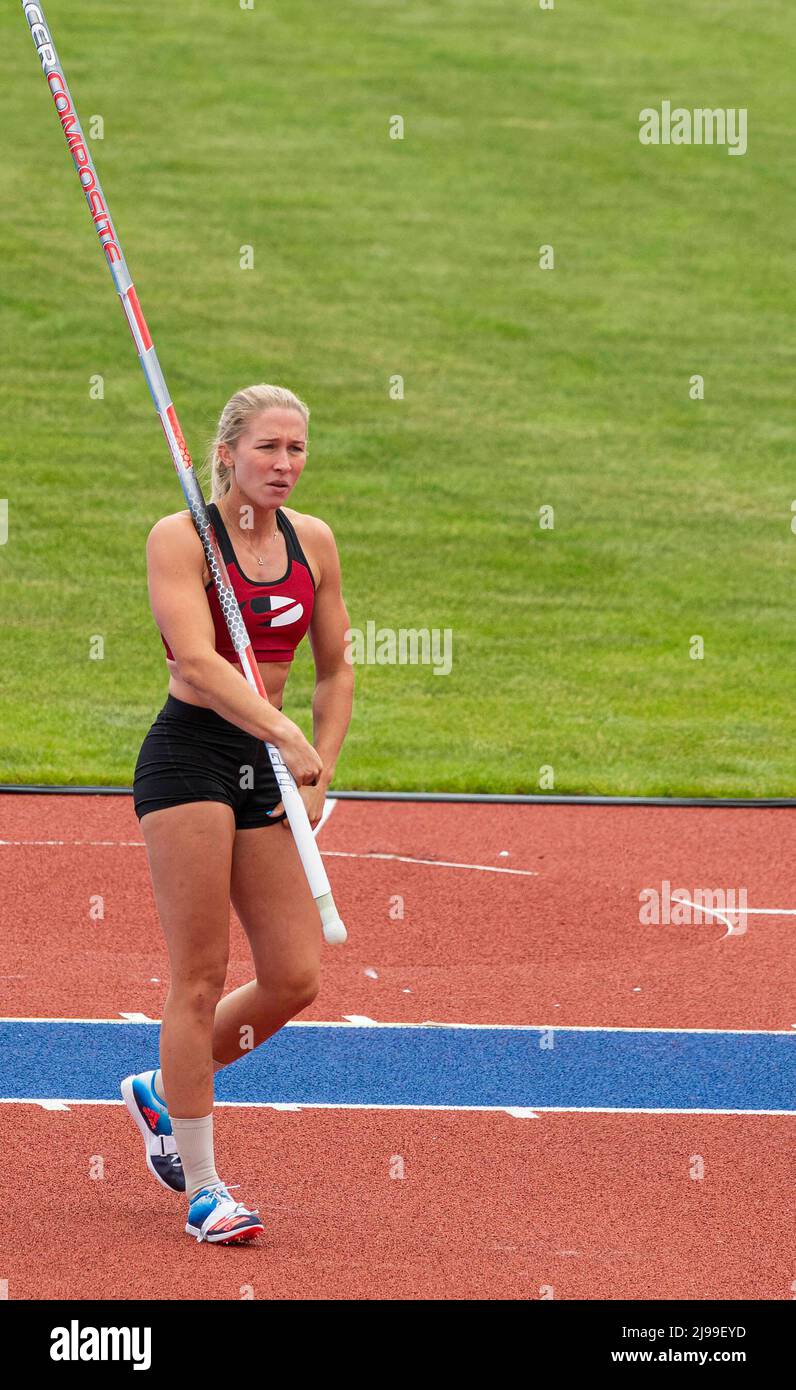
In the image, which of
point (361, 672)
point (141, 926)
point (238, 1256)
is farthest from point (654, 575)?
point (238, 1256)

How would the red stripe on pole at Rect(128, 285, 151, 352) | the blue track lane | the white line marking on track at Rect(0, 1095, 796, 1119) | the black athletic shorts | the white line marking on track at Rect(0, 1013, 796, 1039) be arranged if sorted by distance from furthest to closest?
the white line marking on track at Rect(0, 1013, 796, 1039) → the blue track lane → the white line marking on track at Rect(0, 1095, 796, 1119) → the red stripe on pole at Rect(128, 285, 151, 352) → the black athletic shorts

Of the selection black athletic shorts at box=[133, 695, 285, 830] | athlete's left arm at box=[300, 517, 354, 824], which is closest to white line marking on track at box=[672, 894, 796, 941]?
athlete's left arm at box=[300, 517, 354, 824]

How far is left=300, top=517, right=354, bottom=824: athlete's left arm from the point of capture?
523 cm

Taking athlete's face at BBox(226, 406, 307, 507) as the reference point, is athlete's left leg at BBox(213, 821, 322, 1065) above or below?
below

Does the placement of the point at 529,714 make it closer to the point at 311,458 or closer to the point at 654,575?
the point at 654,575

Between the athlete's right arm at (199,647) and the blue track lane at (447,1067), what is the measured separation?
2004 mm

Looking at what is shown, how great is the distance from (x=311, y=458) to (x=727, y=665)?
6.12m

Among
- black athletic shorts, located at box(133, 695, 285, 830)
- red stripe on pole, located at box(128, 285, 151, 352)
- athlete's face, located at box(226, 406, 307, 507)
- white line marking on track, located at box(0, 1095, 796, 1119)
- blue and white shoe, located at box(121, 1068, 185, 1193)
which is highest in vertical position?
red stripe on pole, located at box(128, 285, 151, 352)

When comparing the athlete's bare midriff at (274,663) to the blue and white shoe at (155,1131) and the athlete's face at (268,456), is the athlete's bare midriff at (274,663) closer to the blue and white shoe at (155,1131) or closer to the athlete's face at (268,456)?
the athlete's face at (268,456)

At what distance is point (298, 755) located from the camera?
4844 mm

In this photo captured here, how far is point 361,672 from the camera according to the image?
1441 centimetres

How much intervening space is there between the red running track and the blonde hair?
7.07ft

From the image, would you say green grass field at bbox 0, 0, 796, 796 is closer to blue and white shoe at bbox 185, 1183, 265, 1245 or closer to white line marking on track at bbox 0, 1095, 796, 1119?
white line marking on track at bbox 0, 1095, 796, 1119

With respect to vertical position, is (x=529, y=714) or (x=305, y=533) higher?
(x=305, y=533)
